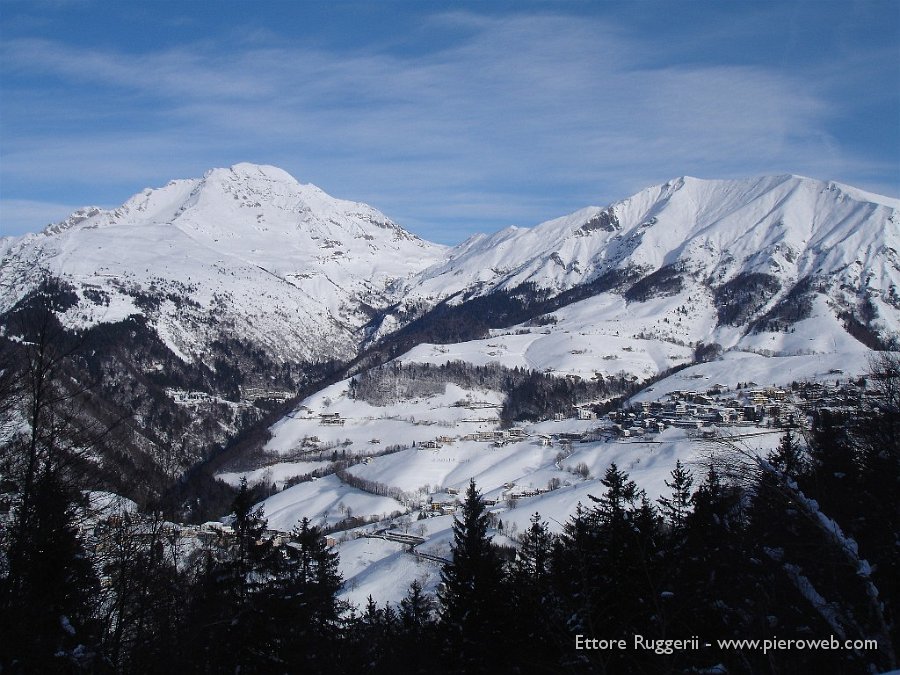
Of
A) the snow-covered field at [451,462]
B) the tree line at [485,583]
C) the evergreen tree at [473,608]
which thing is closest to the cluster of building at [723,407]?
the snow-covered field at [451,462]

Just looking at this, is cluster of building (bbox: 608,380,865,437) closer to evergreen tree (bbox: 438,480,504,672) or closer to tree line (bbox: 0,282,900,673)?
tree line (bbox: 0,282,900,673)

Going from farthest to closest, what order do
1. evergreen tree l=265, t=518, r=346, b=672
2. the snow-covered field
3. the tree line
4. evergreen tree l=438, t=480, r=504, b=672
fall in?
the snow-covered field < evergreen tree l=438, t=480, r=504, b=672 < evergreen tree l=265, t=518, r=346, b=672 < the tree line

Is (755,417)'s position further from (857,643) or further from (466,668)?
(857,643)

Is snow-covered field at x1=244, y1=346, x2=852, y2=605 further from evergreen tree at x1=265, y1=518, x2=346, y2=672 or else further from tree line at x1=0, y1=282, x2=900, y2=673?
evergreen tree at x1=265, y1=518, x2=346, y2=672

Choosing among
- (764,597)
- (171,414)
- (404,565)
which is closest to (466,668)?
(764,597)

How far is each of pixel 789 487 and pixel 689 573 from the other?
946 centimetres

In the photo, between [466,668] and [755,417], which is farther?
[755,417]

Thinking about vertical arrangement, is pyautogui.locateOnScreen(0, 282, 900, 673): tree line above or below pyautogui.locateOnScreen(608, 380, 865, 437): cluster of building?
below

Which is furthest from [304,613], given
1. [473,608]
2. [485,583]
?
[485,583]

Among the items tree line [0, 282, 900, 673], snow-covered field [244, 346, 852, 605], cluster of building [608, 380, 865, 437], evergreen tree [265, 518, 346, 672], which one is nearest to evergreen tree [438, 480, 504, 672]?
tree line [0, 282, 900, 673]

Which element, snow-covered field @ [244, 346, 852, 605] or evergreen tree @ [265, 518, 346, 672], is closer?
evergreen tree @ [265, 518, 346, 672]

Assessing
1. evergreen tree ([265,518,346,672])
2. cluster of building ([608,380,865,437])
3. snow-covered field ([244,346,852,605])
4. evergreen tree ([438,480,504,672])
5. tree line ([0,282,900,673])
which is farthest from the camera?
cluster of building ([608,380,865,437])

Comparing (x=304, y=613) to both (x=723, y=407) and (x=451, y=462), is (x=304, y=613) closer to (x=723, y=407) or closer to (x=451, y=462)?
(x=451, y=462)

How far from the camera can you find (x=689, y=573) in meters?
16.6
